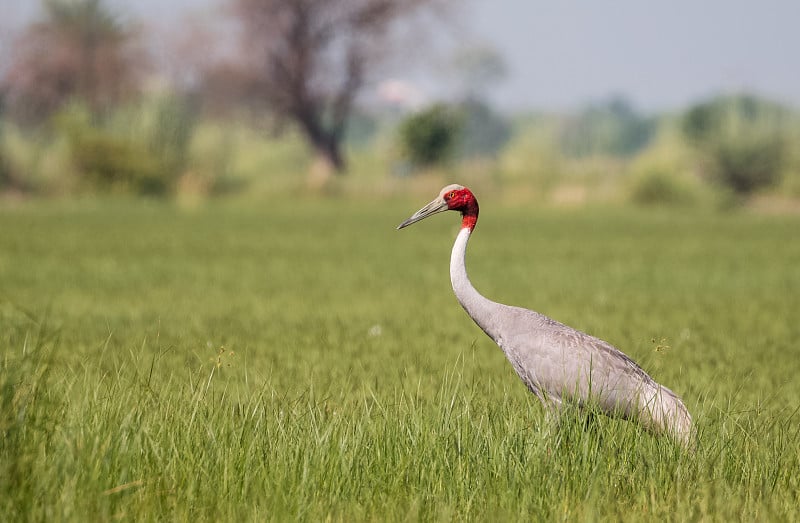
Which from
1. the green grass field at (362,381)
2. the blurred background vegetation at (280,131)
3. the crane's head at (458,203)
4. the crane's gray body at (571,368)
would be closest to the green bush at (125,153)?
the blurred background vegetation at (280,131)

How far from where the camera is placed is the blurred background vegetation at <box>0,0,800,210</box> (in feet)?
100

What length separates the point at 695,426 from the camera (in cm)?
441

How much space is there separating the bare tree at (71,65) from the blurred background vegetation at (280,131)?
8 cm

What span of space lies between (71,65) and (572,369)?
44394 mm

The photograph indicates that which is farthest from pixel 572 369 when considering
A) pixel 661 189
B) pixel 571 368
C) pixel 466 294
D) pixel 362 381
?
pixel 661 189

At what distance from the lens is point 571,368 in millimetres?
4668

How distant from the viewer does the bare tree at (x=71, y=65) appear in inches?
1710

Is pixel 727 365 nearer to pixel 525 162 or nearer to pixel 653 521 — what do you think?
pixel 653 521

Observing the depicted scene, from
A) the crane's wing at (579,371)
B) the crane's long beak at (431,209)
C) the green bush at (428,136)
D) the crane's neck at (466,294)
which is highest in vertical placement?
Answer: the green bush at (428,136)

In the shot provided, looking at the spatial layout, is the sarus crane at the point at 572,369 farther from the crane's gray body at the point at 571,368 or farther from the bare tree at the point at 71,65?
the bare tree at the point at 71,65

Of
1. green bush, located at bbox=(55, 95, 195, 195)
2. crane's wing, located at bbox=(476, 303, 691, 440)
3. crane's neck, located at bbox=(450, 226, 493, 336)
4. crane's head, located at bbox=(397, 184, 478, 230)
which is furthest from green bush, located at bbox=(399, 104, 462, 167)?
crane's wing, located at bbox=(476, 303, 691, 440)

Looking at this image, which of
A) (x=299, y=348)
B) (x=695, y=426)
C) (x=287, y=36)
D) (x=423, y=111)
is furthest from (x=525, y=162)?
(x=695, y=426)

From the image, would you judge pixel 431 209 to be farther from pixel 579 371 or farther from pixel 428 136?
pixel 428 136

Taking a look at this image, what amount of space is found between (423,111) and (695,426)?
35.1 m
